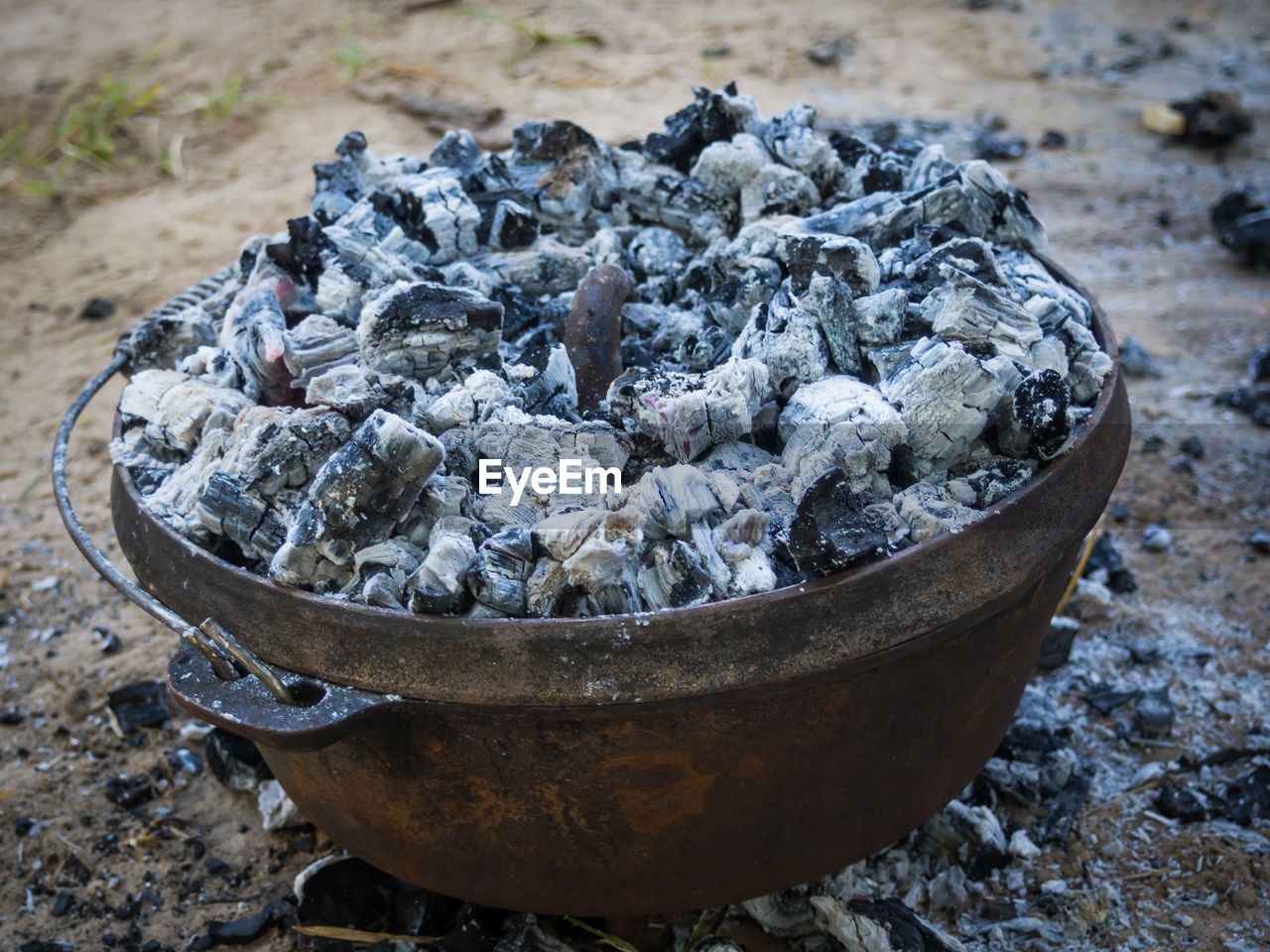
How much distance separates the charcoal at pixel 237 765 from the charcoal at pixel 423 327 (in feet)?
3.78

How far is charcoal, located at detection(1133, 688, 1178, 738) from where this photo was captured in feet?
7.94

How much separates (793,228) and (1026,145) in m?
3.83

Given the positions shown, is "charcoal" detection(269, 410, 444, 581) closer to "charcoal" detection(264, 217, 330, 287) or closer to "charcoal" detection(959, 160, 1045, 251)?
"charcoal" detection(264, 217, 330, 287)

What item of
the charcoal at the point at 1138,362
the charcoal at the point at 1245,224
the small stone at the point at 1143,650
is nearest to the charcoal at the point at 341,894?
the small stone at the point at 1143,650

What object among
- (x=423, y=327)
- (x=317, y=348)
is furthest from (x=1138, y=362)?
(x=317, y=348)

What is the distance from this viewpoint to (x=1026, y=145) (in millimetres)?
5207

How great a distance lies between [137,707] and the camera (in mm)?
2615

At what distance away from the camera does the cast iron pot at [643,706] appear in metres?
1.32

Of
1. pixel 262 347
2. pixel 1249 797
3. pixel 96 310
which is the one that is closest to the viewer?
pixel 262 347

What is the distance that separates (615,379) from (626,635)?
51cm

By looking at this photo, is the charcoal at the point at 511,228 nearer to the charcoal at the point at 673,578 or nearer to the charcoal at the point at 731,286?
the charcoal at the point at 731,286

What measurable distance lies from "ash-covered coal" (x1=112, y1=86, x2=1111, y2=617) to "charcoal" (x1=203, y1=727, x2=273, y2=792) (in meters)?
0.92

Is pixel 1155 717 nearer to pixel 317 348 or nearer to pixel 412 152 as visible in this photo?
pixel 317 348

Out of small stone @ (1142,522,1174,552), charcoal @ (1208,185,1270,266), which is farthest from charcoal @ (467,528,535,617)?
charcoal @ (1208,185,1270,266)
